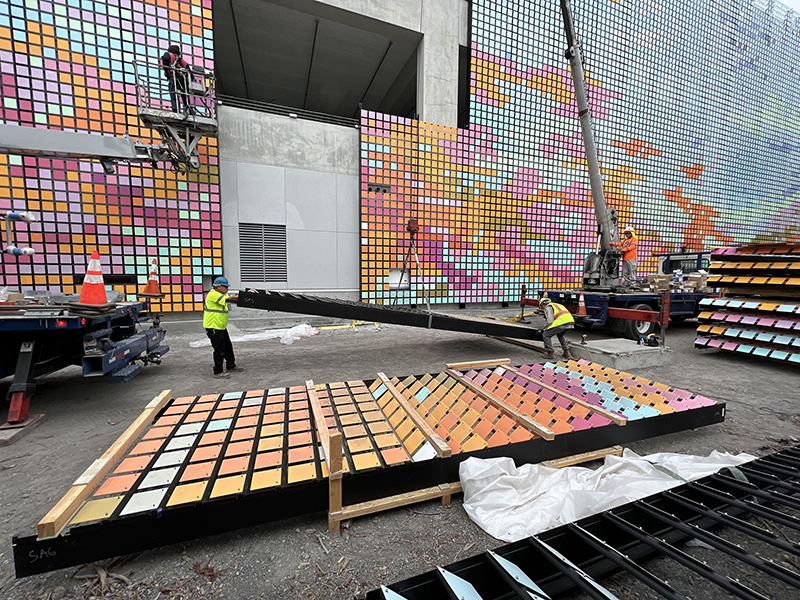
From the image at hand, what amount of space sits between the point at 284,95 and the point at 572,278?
1368cm

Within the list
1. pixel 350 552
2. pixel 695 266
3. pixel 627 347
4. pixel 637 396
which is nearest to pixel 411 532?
pixel 350 552

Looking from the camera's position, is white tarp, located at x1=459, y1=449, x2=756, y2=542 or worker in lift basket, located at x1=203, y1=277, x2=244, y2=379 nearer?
white tarp, located at x1=459, y1=449, x2=756, y2=542

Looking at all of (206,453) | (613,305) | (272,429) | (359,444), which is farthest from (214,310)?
(613,305)

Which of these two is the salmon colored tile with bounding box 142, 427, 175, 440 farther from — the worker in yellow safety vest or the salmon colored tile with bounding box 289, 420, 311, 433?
the worker in yellow safety vest

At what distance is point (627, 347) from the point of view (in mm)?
5293

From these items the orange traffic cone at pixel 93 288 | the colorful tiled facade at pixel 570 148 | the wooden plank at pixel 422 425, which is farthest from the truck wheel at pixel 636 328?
the orange traffic cone at pixel 93 288

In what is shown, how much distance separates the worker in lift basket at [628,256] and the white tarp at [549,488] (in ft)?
21.1

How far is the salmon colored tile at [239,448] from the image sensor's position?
2.03m

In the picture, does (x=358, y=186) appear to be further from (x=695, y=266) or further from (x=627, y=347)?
(x=695, y=266)

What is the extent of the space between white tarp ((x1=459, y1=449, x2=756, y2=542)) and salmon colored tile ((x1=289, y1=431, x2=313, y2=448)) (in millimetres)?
1017

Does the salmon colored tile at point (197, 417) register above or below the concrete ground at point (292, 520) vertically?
above

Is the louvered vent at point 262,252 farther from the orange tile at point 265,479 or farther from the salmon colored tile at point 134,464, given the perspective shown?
the orange tile at point 265,479

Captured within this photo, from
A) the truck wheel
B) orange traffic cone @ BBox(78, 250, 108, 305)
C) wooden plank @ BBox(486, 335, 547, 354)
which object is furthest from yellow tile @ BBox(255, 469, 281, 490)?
the truck wheel

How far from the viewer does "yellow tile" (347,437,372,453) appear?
2088 mm
